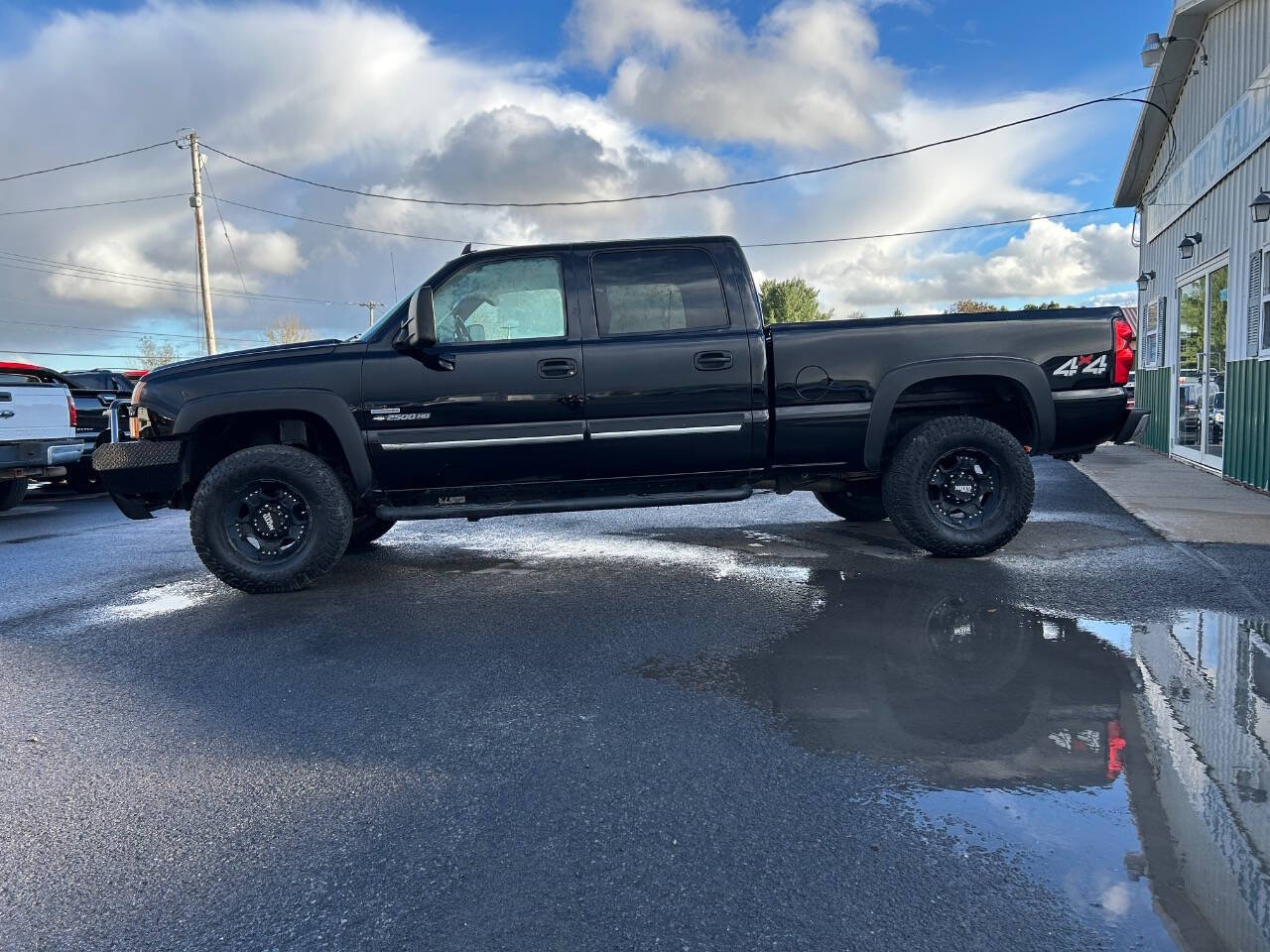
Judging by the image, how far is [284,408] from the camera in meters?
5.73

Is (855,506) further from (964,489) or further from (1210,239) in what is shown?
(1210,239)

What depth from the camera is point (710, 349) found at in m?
5.93

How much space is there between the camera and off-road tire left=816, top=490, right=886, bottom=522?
313 inches

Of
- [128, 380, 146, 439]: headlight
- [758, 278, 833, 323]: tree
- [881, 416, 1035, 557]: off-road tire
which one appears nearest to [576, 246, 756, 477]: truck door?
[881, 416, 1035, 557]: off-road tire

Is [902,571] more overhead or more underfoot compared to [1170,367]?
more underfoot

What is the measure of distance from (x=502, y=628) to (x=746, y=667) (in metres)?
1.43

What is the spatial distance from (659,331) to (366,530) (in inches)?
117

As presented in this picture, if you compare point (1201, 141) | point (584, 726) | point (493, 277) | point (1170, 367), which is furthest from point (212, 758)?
point (1170, 367)

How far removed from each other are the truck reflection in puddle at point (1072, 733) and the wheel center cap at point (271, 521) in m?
2.99

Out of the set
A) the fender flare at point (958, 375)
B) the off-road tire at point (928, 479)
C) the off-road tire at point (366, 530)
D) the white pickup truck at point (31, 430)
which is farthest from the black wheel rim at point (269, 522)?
the white pickup truck at point (31, 430)

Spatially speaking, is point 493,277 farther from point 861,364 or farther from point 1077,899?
point 1077,899

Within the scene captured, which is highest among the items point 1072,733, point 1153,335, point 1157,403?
point 1153,335

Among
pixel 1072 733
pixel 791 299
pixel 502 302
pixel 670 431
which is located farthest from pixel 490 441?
pixel 791 299

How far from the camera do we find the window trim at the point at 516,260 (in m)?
5.93
